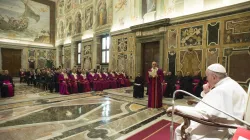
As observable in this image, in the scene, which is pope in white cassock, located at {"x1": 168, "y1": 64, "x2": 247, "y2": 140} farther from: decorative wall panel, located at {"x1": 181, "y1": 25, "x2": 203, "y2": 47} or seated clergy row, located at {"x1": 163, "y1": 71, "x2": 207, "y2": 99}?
decorative wall panel, located at {"x1": 181, "y1": 25, "x2": 203, "y2": 47}

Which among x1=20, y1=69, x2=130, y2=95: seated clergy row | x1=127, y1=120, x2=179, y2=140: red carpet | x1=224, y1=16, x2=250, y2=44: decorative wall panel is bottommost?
x1=127, y1=120, x2=179, y2=140: red carpet

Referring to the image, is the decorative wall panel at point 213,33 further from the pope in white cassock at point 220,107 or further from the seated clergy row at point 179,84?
the pope in white cassock at point 220,107

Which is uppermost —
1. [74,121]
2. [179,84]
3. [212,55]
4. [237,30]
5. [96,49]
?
[96,49]

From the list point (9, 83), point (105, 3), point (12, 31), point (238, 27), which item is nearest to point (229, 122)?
point (238, 27)

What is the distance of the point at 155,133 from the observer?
3.24m

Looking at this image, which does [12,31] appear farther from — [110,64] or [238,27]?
[238,27]

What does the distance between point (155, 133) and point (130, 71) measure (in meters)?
7.80

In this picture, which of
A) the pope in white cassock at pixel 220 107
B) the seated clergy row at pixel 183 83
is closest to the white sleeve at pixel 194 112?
the pope in white cassock at pixel 220 107

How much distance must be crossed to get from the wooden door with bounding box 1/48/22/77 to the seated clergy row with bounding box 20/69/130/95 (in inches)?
308

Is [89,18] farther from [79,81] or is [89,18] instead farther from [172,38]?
[172,38]

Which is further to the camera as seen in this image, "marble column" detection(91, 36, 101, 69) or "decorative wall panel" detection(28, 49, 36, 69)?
"decorative wall panel" detection(28, 49, 36, 69)

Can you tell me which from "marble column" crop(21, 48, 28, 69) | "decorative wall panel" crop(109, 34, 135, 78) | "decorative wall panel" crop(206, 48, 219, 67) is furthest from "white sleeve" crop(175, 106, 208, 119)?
"marble column" crop(21, 48, 28, 69)

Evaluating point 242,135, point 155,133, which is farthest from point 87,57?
point 242,135

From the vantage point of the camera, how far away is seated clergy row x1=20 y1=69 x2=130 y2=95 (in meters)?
8.15
